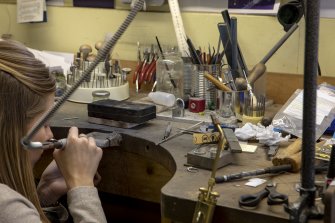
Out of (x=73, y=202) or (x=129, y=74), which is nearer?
(x=73, y=202)

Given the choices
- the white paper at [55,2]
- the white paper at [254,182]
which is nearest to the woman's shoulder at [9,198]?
the white paper at [254,182]

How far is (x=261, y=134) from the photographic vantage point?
119cm

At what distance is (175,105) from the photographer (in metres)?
1.48

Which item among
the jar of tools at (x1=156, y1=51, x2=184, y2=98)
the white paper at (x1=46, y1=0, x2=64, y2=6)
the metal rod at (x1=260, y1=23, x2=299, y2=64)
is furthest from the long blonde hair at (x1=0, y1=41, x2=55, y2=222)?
the white paper at (x1=46, y1=0, x2=64, y2=6)

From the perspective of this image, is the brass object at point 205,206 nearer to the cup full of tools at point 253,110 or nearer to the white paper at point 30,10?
the cup full of tools at point 253,110

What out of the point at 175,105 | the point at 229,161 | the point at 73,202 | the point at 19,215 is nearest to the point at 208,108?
the point at 175,105

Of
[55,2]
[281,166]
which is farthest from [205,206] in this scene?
[55,2]

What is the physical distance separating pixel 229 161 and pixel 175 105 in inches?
17.9

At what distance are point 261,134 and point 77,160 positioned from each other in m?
0.41

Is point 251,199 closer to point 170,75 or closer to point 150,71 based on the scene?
point 170,75

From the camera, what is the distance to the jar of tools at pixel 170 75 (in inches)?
62.1

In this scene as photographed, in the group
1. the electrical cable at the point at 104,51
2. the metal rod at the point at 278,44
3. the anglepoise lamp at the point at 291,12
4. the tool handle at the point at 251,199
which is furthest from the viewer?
the metal rod at the point at 278,44

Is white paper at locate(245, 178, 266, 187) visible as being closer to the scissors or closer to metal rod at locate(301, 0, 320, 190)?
the scissors

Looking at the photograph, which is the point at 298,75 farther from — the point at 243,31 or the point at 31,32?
the point at 31,32
